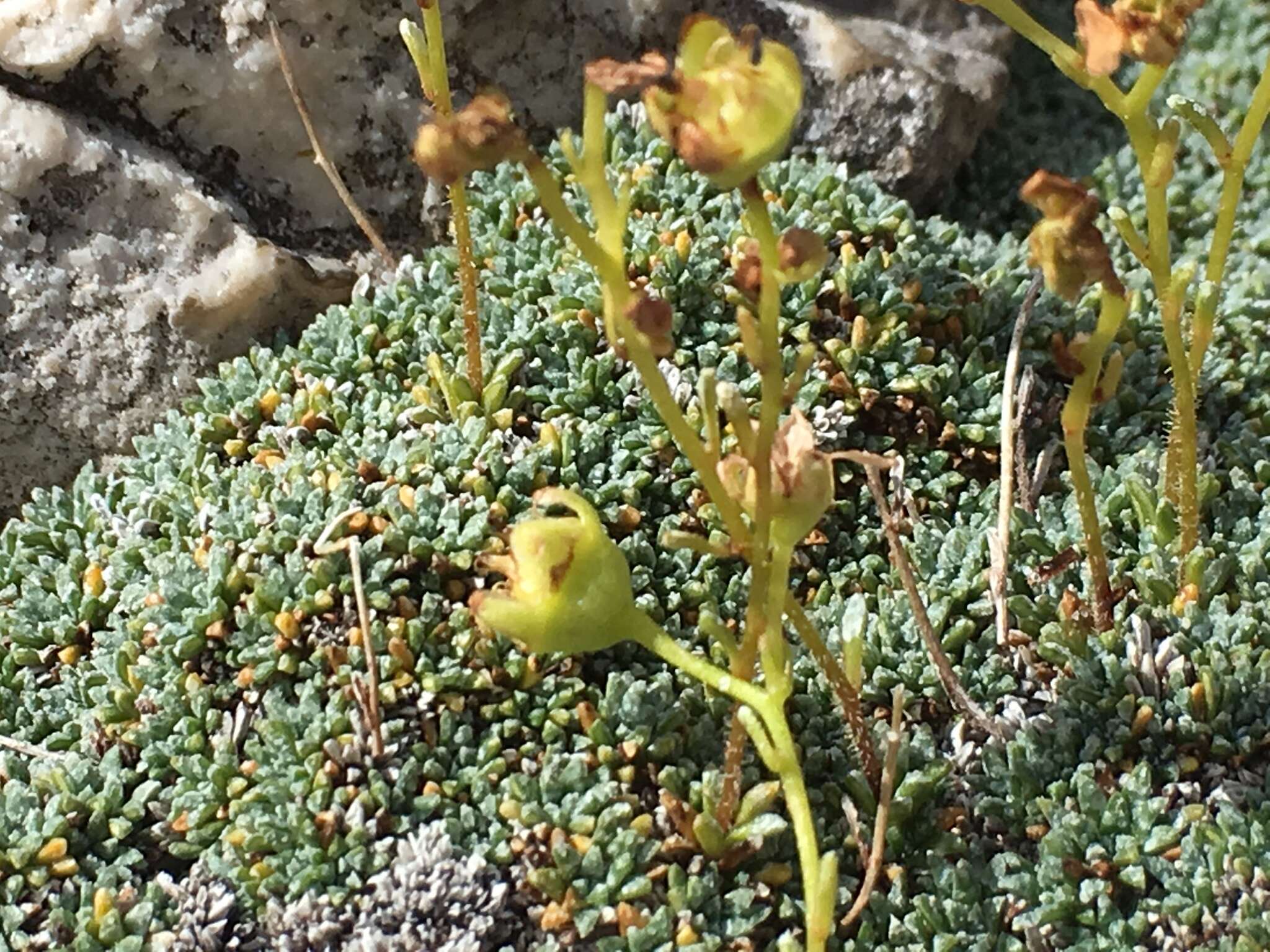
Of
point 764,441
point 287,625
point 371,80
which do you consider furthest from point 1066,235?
point 371,80

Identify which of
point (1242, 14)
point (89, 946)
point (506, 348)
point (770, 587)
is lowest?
point (89, 946)

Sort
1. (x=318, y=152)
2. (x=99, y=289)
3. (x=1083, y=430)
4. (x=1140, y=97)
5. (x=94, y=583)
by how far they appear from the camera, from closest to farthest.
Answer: (x=1140, y=97) → (x=1083, y=430) → (x=94, y=583) → (x=99, y=289) → (x=318, y=152)

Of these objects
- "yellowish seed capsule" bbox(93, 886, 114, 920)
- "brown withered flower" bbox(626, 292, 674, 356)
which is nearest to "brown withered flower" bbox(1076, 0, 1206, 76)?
"brown withered flower" bbox(626, 292, 674, 356)

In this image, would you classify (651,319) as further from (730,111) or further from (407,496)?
(407,496)

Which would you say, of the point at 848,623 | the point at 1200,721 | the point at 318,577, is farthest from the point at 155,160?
the point at 1200,721

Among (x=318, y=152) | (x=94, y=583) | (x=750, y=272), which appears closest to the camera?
(x=750, y=272)

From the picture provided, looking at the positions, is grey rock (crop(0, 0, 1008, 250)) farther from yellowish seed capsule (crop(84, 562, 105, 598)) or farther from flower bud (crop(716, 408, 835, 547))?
flower bud (crop(716, 408, 835, 547))

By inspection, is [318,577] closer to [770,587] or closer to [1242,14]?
[770,587]

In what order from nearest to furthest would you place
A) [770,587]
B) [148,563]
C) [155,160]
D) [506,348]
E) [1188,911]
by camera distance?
[770,587] → [1188,911] → [148,563] → [506,348] → [155,160]
